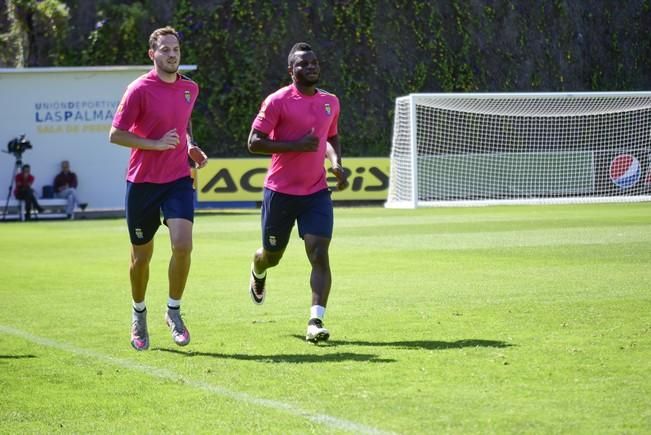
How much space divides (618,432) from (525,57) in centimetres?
3752

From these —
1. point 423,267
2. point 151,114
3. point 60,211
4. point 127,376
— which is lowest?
point 60,211

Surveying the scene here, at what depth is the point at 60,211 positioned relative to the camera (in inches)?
1314

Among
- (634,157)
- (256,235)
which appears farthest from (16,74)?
(634,157)

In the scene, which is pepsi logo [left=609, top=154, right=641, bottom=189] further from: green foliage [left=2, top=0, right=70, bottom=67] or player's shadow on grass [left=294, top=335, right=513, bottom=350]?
player's shadow on grass [left=294, top=335, right=513, bottom=350]

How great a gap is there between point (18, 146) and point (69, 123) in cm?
194

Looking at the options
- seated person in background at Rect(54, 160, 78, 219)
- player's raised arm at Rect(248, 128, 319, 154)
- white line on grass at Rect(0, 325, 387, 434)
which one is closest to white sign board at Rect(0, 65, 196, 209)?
seated person in background at Rect(54, 160, 78, 219)

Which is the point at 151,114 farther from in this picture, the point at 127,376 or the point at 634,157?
→ the point at 634,157

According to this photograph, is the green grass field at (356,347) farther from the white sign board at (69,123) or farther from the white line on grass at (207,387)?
the white sign board at (69,123)

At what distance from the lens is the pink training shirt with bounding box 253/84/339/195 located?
949 cm

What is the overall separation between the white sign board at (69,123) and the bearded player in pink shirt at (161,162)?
82.2 feet

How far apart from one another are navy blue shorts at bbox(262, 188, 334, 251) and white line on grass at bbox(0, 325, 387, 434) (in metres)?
1.82

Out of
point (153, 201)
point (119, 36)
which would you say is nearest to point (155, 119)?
point (153, 201)

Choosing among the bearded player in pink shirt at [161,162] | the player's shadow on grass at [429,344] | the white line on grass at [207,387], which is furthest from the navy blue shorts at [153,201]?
the player's shadow on grass at [429,344]

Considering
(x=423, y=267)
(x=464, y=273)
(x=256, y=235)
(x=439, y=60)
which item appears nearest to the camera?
(x=464, y=273)
